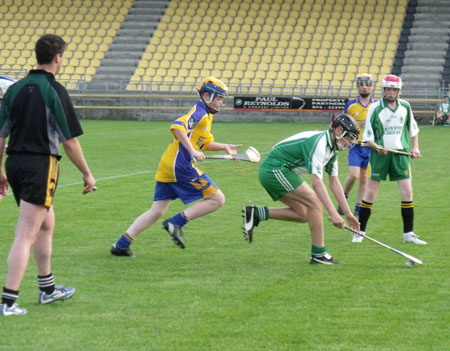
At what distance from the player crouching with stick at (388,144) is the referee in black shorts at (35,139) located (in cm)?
453

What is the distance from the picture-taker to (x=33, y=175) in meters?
5.79

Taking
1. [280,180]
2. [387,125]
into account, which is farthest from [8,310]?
[387,125]

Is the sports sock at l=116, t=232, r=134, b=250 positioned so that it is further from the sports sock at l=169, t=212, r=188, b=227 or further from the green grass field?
the sports sock at l=169, t=212, r=188, b=227

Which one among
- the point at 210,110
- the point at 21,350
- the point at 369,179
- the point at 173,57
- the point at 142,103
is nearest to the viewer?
the point at 21,350

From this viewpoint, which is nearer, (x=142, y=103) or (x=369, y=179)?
(x=369, y=179)

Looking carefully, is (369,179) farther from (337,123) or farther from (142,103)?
(142,103)

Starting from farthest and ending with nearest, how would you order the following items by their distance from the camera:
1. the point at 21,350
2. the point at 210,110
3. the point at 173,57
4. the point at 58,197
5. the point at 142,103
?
the point at 173,57 < the point at 142,103 < the point at 58,197 < the point at 210,110 < the point at 21,350

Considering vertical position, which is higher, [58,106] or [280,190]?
[58,106]

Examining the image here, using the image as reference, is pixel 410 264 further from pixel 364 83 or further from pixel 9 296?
pixel 364 83

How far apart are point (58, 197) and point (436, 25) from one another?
2895 cm

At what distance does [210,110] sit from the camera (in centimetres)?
839

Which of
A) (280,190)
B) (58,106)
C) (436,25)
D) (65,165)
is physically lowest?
(65,165)

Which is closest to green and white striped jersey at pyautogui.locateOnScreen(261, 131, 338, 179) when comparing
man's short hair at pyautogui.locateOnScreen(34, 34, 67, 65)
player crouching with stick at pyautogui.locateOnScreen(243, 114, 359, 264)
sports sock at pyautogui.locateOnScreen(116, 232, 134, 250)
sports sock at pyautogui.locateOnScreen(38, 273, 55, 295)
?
player crouching with stick at pyautogui.locateOnScreen(243, 114, 359, 264)

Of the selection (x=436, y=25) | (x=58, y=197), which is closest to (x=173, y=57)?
(x=436, y=25)
